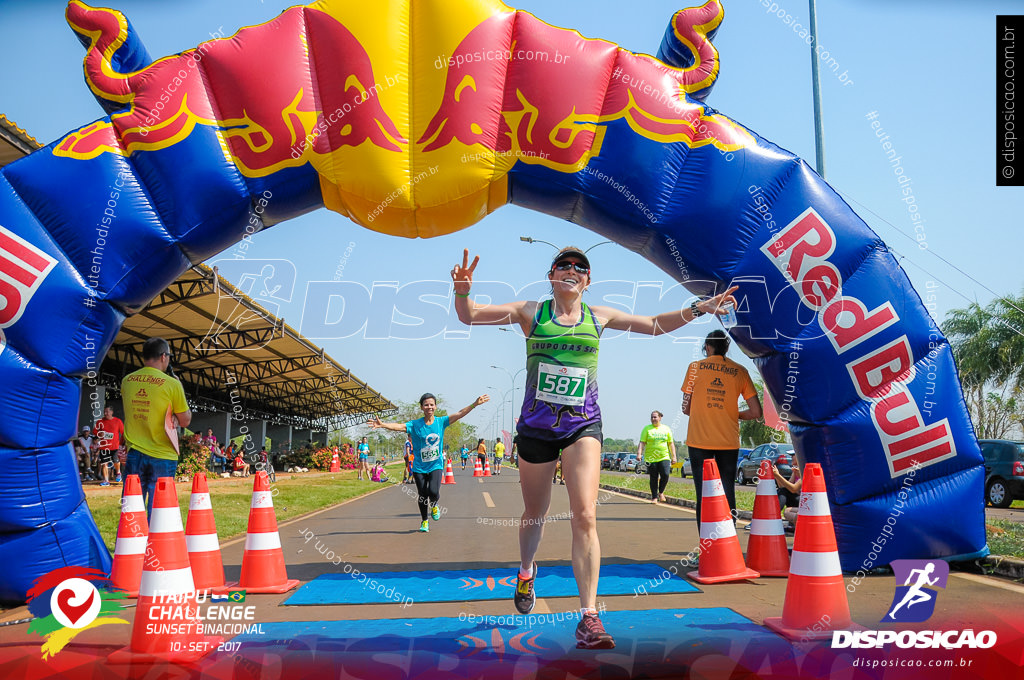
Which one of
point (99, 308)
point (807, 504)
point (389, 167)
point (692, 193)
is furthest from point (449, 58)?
point (807, 504)

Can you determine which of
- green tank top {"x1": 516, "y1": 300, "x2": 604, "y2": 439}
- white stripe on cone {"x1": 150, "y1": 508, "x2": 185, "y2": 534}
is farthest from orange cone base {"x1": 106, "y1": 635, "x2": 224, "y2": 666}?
green tank top {"x1": 516, "y1": 300, "x2": 604, "y2": 439}

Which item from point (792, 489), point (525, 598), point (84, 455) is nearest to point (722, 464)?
point (792, 489)

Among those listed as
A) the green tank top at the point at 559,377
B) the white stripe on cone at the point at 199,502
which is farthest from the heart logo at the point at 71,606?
the green tank top at the point at 559,377

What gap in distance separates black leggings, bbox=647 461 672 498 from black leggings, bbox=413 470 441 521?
16.2 ft

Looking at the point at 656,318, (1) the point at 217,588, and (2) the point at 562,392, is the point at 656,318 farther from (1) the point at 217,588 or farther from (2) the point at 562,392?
(1) the point at 217,588

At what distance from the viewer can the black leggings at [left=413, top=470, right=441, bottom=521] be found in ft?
30.3

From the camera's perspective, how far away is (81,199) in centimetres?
562

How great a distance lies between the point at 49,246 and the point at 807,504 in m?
5.74

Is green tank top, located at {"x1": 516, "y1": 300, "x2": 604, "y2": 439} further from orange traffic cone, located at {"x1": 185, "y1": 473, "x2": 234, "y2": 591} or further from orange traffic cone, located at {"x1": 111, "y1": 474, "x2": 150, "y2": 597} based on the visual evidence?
orange traffic cone, located at {"x1": 111, "y1": 474, "x2": 150, "y2": 597}

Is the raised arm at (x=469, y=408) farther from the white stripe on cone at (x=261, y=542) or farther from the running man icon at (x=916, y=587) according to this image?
the running man icon at (x=916, y=587)

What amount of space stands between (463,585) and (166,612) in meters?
2.31

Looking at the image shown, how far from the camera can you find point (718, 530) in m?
5.54

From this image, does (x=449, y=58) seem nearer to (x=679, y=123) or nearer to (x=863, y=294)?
(x=679, y=123)

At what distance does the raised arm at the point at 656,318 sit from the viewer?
4.29 m
